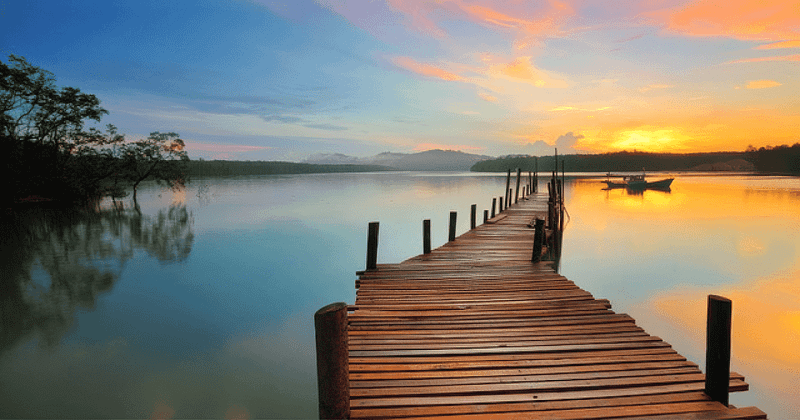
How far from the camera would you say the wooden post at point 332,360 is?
3053mm

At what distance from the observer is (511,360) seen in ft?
14.4

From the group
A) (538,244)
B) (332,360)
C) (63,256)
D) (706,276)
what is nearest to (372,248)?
(538,244)

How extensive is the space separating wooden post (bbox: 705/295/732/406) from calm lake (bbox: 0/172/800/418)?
5.53 m

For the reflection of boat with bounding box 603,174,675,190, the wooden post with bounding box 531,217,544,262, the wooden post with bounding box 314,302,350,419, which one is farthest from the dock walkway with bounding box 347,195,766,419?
the reflection of boat with bounding box 603,174,675,190

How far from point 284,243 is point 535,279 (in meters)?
17.1

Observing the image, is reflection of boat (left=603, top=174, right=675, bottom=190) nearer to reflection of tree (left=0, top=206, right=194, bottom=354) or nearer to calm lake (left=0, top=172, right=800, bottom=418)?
calm lake (left=0, top=172, right=800, bottom=418)

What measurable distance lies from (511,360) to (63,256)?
2092cm

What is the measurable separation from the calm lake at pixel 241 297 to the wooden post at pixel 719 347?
18.1 ft

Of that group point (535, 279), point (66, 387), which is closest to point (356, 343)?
point (535, 279)

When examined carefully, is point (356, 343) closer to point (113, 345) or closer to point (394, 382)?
point (394, 382)

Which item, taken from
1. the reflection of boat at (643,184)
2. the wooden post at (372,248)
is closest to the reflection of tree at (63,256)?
the wooden post at (372,248)

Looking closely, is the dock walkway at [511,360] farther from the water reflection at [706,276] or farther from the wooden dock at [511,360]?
the water reflection at [706,276]

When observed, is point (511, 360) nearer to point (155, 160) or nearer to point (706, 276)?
point (706, 276)

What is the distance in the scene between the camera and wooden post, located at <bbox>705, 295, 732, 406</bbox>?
11.4 feet
